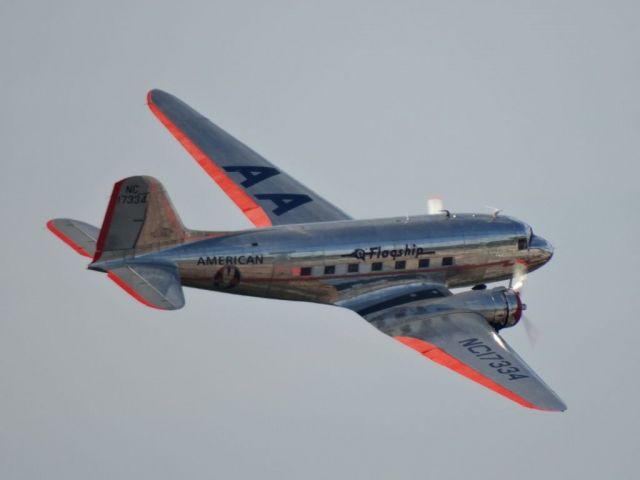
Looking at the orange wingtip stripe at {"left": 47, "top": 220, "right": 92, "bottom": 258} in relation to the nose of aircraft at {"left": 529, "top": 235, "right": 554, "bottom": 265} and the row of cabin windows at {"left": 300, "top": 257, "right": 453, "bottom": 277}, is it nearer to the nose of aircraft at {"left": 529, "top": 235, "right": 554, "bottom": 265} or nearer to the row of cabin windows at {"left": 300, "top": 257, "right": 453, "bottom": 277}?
the row of cabin windows at {"left": 300, "top": 257, "right": 453, "bottom": 277}

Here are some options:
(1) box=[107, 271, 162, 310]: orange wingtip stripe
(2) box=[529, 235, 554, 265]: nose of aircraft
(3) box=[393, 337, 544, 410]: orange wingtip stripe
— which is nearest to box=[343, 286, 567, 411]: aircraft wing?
(3) box=[393, 337, 544, 410]: orange wingtip stripe

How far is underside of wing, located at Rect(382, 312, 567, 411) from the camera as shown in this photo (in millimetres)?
54969

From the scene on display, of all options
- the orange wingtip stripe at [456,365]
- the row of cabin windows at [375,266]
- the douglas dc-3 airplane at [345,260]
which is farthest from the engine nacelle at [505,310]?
the orange wingtip stripe at [456,365]

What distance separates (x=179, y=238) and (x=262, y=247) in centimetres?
266

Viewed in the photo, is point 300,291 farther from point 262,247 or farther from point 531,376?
point 531,376

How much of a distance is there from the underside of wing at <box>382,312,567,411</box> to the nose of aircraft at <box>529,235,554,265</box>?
217 inches

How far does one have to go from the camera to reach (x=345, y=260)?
6028cm

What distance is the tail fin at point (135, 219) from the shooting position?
56.6m

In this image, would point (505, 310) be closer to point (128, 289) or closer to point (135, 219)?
point (135, 219)

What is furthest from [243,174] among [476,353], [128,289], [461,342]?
[476,353]

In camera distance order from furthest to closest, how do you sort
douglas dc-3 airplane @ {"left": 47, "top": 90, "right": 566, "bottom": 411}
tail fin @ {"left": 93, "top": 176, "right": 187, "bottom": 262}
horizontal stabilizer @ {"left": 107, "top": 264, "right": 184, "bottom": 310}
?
douglas dc-3 airplane @ {"left": 47, "top": 90, "right": 566, "bottom": 411}, tail fin @ {"left": 93, "top": 176, "right": 187, "bottom": 262}, horizontal stabilizer @ {"left": 107, "top": 264, "right": 184, "bottom": 310}

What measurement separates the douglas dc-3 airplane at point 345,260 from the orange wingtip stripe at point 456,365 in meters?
0.04

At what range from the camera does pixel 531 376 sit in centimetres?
5597

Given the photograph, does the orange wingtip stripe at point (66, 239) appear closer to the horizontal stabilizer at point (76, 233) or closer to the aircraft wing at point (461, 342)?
the horizontal stabilizer at point (76, 233)
